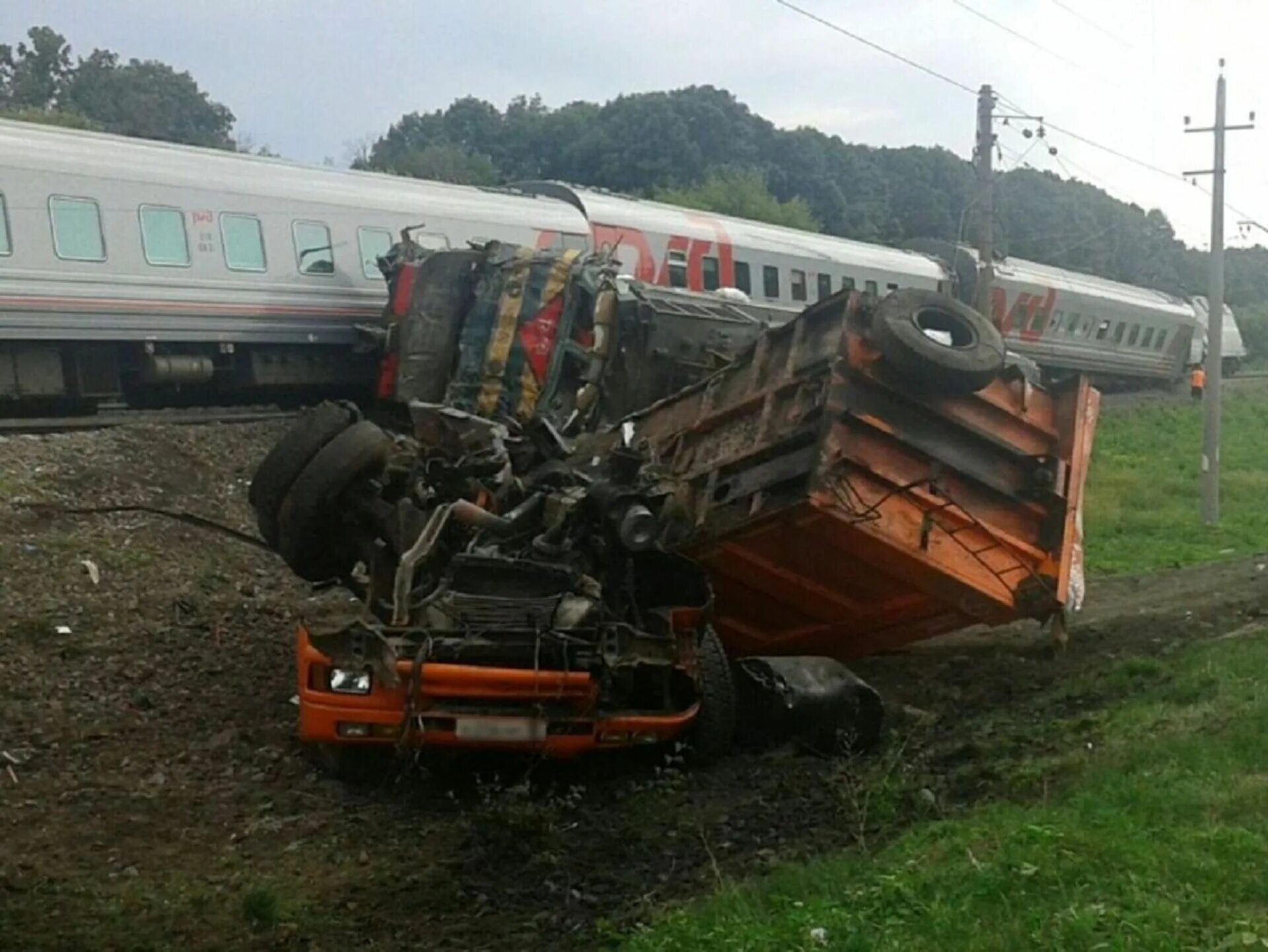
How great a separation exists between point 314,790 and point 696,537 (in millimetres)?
2017

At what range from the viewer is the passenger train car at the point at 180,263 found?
13.6 meters

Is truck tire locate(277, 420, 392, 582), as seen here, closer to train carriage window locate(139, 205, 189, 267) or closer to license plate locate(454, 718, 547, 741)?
license plate locate(454, 718, 547, 741)

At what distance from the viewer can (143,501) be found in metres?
11.4

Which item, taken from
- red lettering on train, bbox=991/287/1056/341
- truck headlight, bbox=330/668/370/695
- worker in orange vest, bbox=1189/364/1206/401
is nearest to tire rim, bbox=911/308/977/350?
truck headlight, bbox=330/668/370/695

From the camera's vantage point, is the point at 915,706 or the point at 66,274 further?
the point at 66,274

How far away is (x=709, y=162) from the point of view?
2484 inches

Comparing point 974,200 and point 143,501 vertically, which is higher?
point 974,200

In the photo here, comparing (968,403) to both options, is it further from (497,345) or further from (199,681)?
(497,345)

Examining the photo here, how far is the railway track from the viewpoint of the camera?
523 inches

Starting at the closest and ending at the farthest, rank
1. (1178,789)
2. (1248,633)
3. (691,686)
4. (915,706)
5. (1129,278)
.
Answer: (1178,789), (691,686), (915,706), (1248,633), (1129,278)

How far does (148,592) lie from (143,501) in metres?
2.06

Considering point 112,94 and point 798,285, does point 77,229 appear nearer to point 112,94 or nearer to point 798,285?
point 798,285

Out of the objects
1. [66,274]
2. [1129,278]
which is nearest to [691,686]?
[66,274]

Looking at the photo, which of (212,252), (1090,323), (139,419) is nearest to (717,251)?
(212,252)
